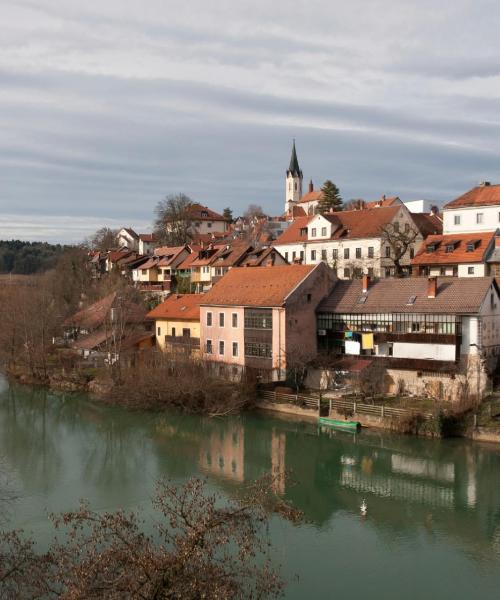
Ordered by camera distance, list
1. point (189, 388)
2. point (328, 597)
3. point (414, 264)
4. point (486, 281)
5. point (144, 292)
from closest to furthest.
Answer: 1. point (328, 597)
2. point (486, 281)
3. point (189, 388)
4. point (414, 264)
5. point (144, 292)

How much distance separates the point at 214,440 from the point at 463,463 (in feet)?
35.7

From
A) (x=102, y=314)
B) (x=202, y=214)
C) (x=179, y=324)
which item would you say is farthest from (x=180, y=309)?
(x=202, y=214)

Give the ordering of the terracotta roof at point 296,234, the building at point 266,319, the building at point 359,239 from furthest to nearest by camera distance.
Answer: the terracotta roof at point 296,234
the building at point 359,239
the building at point 266,319

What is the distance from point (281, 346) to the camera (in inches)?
1419

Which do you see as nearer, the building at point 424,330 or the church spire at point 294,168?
the building at point 424,330

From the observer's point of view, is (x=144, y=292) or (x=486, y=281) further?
(x=144, y=292)

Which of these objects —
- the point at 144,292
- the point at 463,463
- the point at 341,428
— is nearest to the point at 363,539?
the point at 463,463

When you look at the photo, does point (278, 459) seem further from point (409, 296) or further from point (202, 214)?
point (202, 214)

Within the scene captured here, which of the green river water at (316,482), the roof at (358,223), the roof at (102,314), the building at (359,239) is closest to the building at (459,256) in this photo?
the building at (359,239)

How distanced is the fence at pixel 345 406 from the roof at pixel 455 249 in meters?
14.7

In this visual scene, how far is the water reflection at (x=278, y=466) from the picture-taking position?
2083 cm

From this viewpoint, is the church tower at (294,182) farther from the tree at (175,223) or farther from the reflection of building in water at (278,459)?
the reflection of building in water at (278,459)

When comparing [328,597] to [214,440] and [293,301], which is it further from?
[293,301]

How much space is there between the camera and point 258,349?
37312mm
